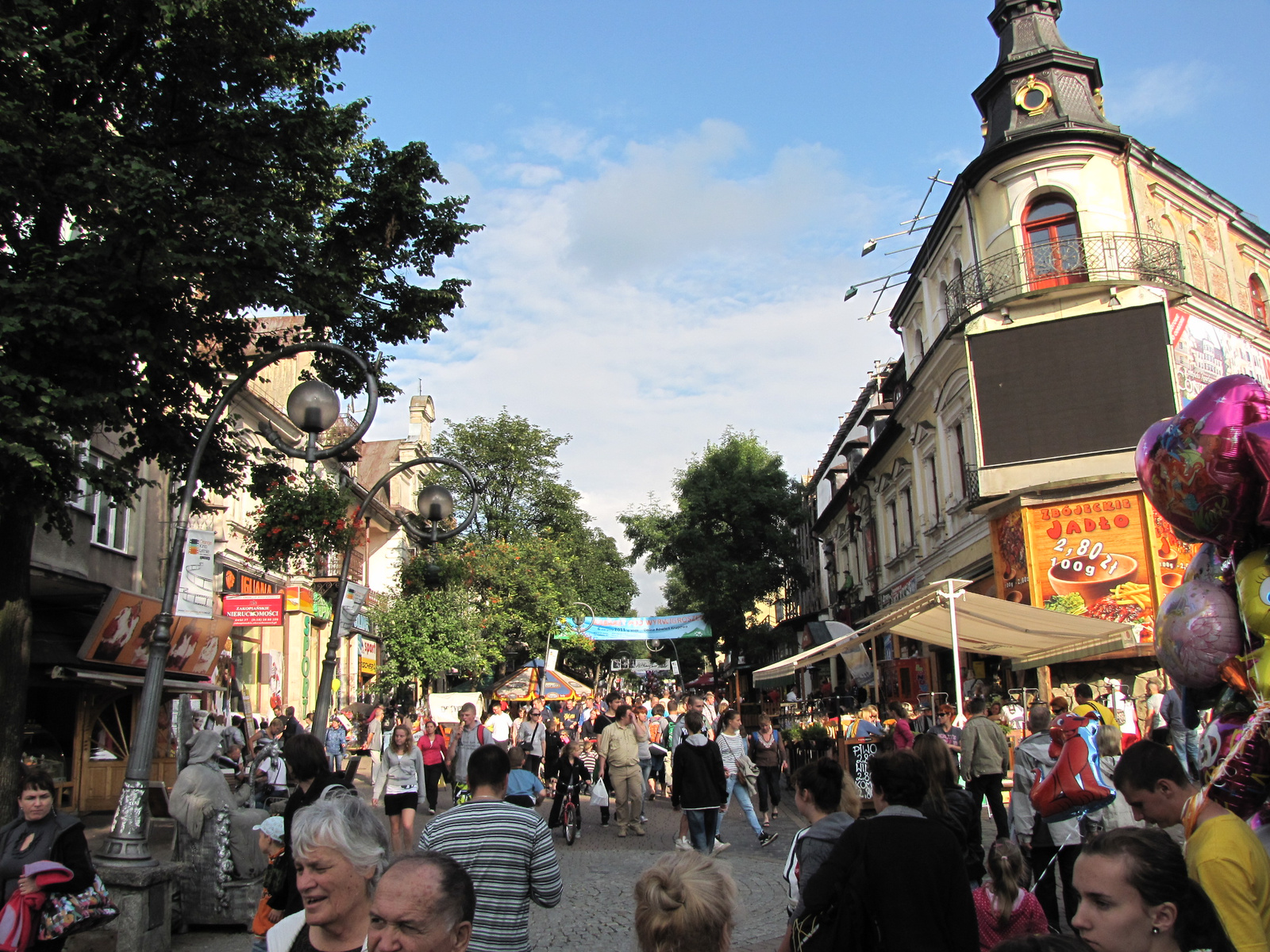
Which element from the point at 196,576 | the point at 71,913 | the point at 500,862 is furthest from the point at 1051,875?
the point at 196,576

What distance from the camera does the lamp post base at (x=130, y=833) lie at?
309 inches

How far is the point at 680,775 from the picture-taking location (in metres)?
11.1

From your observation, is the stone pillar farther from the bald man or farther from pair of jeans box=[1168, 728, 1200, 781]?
pair of jeans box=[1168, 728, 1200, 781]

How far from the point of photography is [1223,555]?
4.60 meters

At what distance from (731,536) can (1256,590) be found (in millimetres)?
44569

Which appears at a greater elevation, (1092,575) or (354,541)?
(1092,575)

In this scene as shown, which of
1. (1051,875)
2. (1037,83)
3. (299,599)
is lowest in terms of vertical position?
(1051,875)

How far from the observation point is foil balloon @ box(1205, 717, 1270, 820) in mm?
3705

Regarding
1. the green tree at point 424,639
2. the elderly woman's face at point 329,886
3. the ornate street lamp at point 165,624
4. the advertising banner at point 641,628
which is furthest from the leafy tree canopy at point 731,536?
the elderly woman's face at point 329,886

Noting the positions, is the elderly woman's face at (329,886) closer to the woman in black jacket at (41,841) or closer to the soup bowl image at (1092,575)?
the woman in black jacket at (41,841)

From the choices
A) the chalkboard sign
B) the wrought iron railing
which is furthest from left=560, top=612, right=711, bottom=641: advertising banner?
the chalkboard sign

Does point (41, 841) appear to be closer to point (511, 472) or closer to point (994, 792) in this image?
point (994, 792)

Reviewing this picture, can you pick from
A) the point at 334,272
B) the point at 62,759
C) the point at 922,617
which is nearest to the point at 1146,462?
the point at 334,272

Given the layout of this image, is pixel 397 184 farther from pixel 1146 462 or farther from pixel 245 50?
pixel 1146 462
